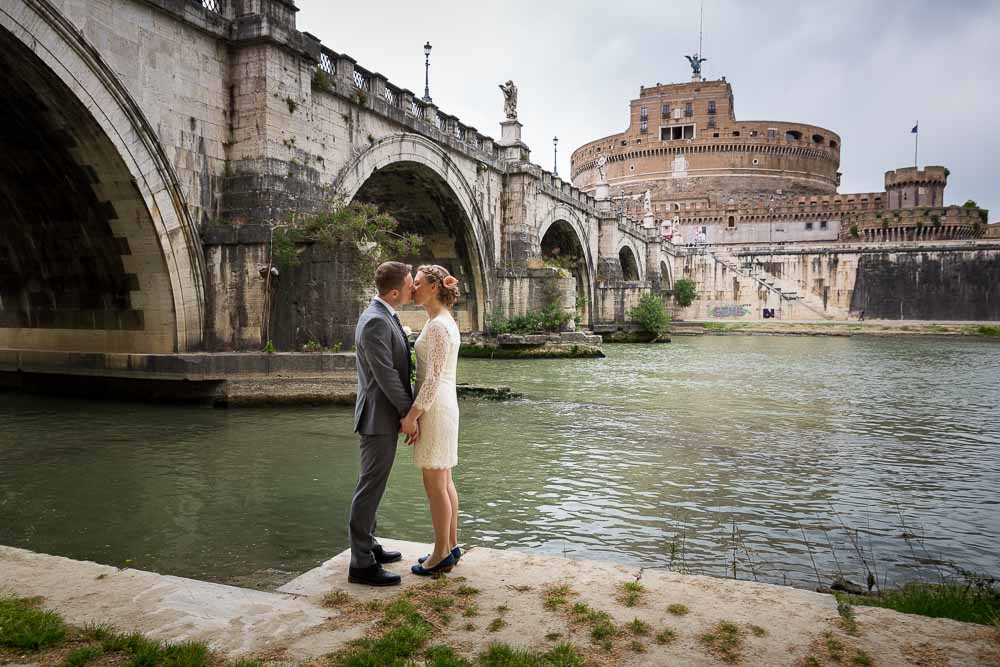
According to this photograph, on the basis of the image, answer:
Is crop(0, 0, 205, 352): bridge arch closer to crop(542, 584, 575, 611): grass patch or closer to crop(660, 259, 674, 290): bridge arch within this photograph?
crop(542, 584, 575, 611): grass patch

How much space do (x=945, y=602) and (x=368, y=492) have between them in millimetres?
2778

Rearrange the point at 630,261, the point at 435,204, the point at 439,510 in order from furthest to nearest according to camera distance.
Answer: the point at 630,261 → the point at 435,204 → the point at 439,510

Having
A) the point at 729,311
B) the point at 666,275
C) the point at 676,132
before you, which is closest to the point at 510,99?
the point at 666,275

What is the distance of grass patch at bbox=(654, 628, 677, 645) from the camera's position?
2.75 meters

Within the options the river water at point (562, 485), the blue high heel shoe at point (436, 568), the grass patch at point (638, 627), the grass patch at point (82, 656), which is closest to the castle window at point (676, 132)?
the river water at point (562, 485)

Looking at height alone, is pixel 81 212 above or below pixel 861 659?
above

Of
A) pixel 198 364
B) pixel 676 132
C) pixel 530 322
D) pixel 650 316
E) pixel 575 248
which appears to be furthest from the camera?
pixel 676 132

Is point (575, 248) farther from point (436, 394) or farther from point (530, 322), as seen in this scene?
point (436, 394)

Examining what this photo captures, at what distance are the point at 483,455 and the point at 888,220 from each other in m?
64.8

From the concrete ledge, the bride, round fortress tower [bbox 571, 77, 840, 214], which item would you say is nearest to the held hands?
the bride

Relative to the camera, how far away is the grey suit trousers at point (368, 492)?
3488mm

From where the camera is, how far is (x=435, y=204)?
21406 millimetres

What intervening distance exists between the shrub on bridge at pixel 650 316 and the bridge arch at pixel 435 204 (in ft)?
41.3

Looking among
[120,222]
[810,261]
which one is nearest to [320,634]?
[120,222]
